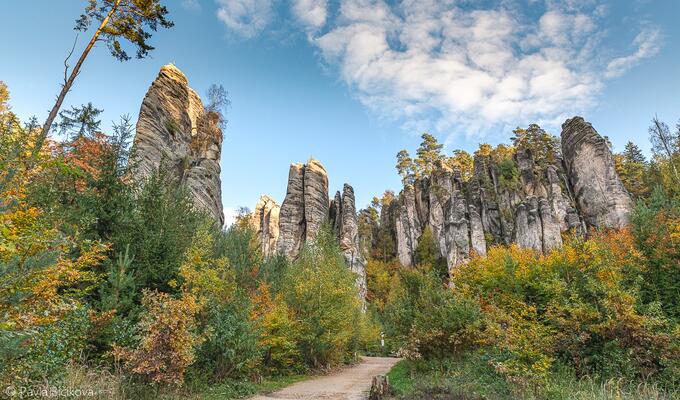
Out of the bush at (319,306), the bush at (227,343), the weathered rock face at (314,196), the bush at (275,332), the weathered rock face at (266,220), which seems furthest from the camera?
the weathered rock face at (266,220)

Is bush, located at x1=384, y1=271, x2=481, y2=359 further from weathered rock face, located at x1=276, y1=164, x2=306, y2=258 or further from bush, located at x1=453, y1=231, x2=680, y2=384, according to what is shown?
weathered rock face, located at x1=276, y1=164, x2=306, y2=258

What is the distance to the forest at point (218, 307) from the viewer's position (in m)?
5.71

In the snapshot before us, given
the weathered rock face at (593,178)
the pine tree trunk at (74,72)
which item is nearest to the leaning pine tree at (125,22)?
the pine tree trunk at (74,72)

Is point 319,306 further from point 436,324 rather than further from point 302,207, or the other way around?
point 302,207

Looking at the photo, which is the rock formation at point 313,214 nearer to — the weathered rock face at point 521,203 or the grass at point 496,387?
the weathered rock face at point 521,203

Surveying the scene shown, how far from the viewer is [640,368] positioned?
30.5 ft

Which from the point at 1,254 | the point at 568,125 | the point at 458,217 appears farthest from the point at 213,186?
the point at 568,125

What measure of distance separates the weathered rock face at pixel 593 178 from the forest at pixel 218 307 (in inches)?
848

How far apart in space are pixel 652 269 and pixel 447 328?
8.33 metres

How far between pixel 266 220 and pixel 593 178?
142 feet

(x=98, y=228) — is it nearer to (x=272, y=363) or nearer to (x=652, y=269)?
(x=272, y=363)

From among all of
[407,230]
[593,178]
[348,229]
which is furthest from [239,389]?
[407,230]

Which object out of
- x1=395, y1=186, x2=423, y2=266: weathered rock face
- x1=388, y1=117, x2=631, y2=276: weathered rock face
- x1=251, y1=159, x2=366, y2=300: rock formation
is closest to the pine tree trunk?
x1=251, y1=159, x2=366, y2=300: rock formation

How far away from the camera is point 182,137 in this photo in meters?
26.2
